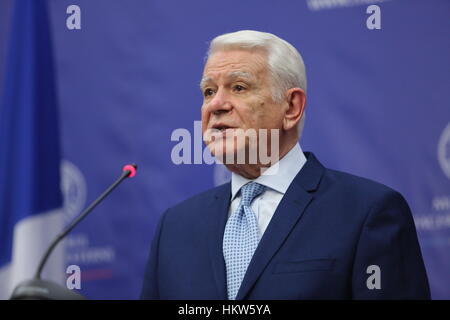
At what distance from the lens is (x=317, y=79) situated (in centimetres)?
339

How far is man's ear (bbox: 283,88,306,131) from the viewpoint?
237cm

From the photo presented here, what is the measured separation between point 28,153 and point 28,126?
102 mm

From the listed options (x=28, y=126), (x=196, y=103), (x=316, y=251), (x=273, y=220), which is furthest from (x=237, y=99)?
(x=196, y=103)

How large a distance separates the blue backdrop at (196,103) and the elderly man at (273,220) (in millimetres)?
1029

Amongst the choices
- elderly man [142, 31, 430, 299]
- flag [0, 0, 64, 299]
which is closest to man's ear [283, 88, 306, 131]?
elderly man [142, 31, 430, 299]

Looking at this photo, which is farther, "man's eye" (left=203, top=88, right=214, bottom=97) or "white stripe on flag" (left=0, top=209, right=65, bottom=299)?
"man's eye" (left=203, top=88, right=214, bottom=97)

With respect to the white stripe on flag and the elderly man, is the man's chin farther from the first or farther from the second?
the white stripe on flag

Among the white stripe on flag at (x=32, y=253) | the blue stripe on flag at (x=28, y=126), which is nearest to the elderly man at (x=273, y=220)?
the white stripe on flag at (x=32, y=253)

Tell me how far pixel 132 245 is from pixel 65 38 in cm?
114

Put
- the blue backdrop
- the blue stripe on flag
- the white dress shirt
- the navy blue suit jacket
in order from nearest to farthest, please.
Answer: the navy blue suit jacket
the white dress shirt
the blue stripe on flag
the blue backdrop

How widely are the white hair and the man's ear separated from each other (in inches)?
0.9

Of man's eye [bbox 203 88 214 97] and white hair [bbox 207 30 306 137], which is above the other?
white hair [bbox 207 30 306 137]

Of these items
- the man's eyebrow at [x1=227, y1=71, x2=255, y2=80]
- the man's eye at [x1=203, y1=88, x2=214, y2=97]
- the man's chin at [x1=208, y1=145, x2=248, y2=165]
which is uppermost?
the man's eyebrow at [x1=227, y1=71, x2=255, y2=80]

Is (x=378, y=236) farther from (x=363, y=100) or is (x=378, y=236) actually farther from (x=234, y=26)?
(x=234, y=26)
